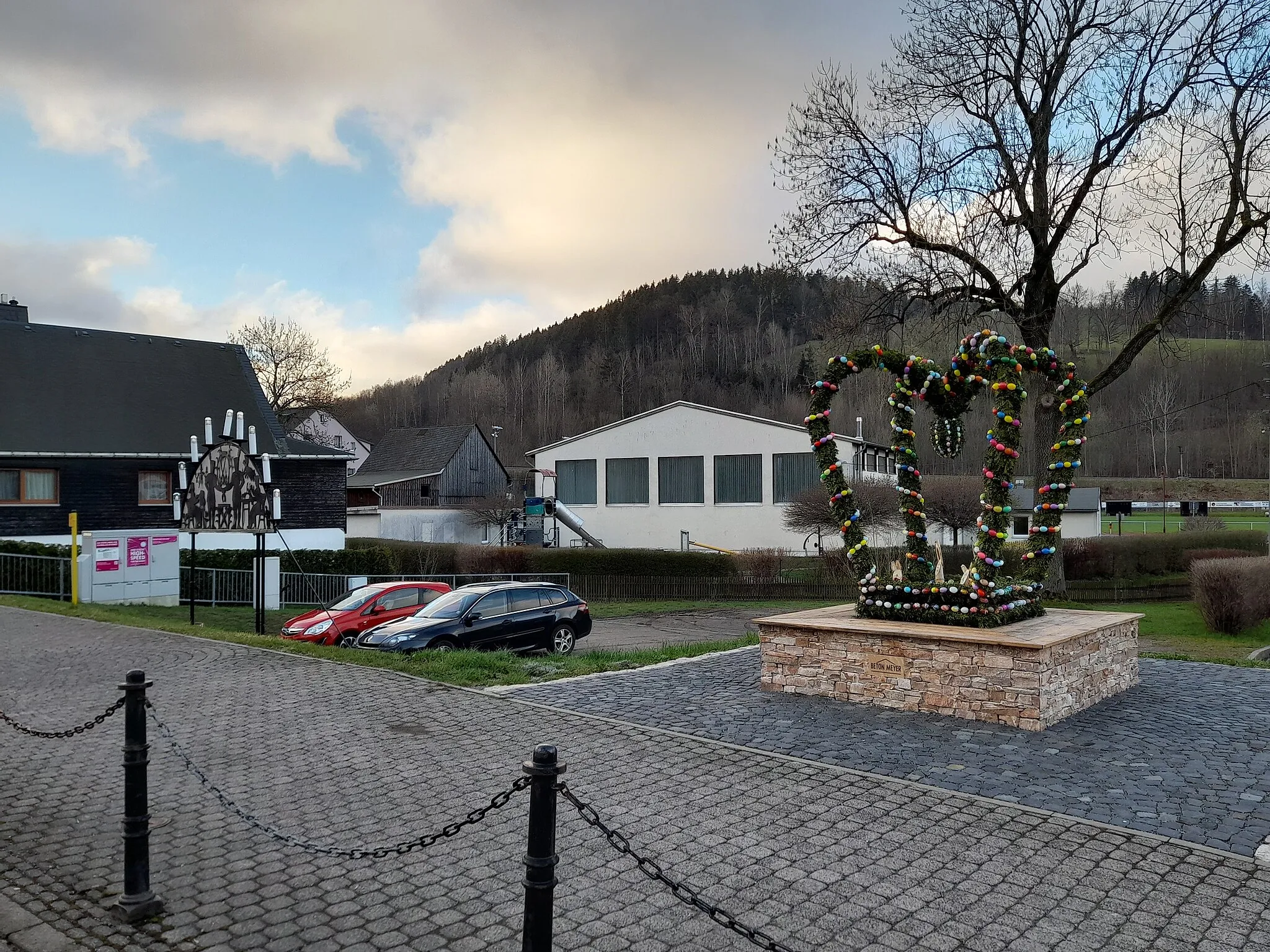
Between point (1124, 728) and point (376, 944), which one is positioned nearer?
point (376, 944)

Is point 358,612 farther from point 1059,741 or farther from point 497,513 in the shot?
point 497,513

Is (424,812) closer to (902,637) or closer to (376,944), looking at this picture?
(376,944)

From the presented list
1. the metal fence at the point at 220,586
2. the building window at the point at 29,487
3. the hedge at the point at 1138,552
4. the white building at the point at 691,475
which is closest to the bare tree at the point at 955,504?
the hedge at the point at 1138,552

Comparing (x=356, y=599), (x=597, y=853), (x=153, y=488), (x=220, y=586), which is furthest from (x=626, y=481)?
(x=597, y=853)

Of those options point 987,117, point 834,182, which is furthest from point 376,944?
point 987,117

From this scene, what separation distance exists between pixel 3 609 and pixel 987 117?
24.5 meters

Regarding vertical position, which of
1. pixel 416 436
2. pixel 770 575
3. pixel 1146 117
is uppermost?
pixel 1146 117

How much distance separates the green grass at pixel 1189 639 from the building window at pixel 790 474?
1895cm

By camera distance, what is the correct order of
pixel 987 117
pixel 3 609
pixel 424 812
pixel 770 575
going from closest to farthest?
pixel 424 812 → pixel 3 609 → pixel 987 117 → pixel 770 575

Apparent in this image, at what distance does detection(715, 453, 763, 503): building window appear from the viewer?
46.5 metres

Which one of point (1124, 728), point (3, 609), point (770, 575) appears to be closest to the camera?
point (1124, 728)

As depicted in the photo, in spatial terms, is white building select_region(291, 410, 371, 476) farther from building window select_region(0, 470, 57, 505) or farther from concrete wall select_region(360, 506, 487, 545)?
building window select_region(0, 470, 57, 505)

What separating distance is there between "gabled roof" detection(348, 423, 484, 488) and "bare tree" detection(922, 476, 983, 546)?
32.5 metres

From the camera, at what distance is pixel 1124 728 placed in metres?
8.54
